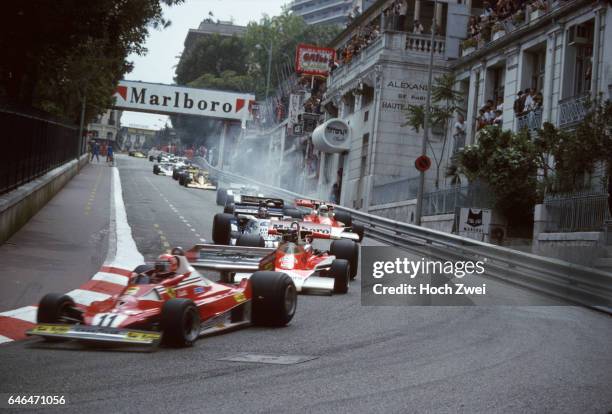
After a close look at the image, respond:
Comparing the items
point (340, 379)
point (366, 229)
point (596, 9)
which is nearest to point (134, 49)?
point (366, 229)

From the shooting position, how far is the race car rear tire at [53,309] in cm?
877

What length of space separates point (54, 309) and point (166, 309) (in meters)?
1.04

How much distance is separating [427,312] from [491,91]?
2636 cm

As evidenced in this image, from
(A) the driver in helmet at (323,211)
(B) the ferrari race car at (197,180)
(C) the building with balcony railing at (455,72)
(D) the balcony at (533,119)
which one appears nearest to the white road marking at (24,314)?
(A) the driver in helmet at (323,211)

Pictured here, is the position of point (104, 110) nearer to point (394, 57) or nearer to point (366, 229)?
point (394, 57)

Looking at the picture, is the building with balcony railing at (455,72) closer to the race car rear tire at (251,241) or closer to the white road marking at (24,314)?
the race car rear tire at (251,241)

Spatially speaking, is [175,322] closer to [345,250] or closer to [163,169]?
[345,250]

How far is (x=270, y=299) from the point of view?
1051cm

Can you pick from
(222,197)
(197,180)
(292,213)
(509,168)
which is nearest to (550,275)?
(292,213)

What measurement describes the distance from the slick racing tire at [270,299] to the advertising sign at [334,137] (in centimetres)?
4109

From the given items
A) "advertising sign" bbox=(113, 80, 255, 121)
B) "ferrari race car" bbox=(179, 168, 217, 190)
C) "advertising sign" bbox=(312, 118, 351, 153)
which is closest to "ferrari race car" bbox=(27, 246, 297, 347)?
"ferrari race car" bbox=(179, 168, 217, 190)

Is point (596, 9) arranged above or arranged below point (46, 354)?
above

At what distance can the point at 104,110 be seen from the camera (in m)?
69.2

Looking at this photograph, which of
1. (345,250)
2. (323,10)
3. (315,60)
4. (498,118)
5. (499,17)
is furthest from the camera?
(323,10)
